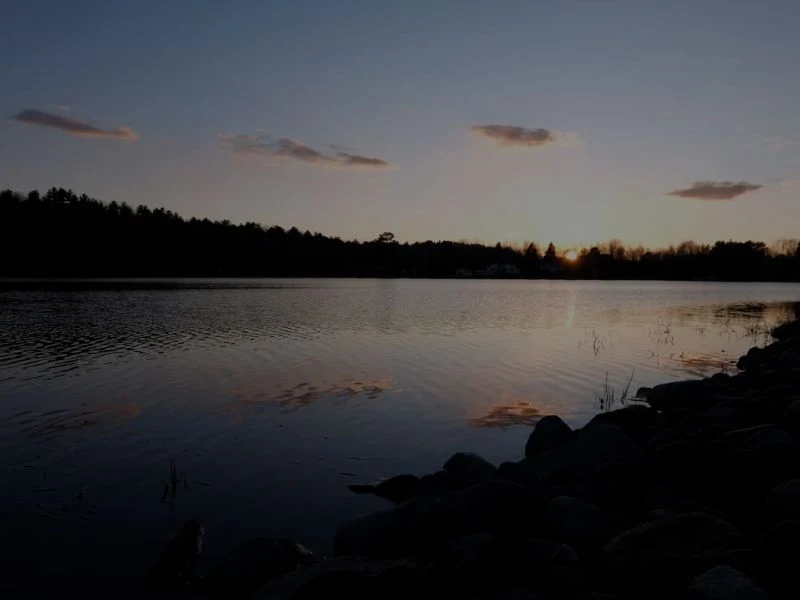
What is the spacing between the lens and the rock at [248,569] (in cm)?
639

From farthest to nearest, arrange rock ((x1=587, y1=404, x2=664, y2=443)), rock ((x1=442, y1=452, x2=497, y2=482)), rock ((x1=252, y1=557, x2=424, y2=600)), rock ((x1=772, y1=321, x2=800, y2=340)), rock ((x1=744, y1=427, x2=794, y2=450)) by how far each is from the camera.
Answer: rock ((x1=772, y1=321, x2=800, y2=340)), rock ((x1=587, y1=404, x2=664, y2=443)), rock ((x1=442, y1=452, x2=497, y2=482)), rock ((x1=744, y1=427, x2=794, y2=450)), rock ((x1=252, y1=557, x2=424, y2=600))

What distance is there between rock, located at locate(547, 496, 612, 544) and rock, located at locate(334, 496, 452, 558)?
4.29ft

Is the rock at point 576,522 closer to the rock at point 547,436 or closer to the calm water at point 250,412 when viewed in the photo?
the calm water at point 250,412

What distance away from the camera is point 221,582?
6.43 meters

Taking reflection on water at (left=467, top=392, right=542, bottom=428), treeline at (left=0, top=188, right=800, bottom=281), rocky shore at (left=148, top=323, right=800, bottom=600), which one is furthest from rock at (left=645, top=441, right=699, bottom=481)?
treeline at (left=0, top=188, right=800, bottom=281)

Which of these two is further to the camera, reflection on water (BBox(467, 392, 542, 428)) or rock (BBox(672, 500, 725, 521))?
reflection on water (BBox(467, 392, 542, 428))

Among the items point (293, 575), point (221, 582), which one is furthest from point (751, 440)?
point (221, 582)

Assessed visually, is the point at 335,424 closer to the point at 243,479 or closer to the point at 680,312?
the point at 243,479

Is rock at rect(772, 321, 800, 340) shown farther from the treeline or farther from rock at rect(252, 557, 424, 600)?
the treeline

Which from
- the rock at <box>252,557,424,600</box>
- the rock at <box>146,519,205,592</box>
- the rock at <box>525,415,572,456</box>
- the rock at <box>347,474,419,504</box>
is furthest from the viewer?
the rock at <box>525,415,572,456</box>

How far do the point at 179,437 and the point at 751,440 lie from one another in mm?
10978

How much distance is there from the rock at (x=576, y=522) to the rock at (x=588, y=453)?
2.37 m

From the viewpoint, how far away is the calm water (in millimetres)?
8438

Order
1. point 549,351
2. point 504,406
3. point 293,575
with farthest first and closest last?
point 549,351, point 504,406, point 293,575
